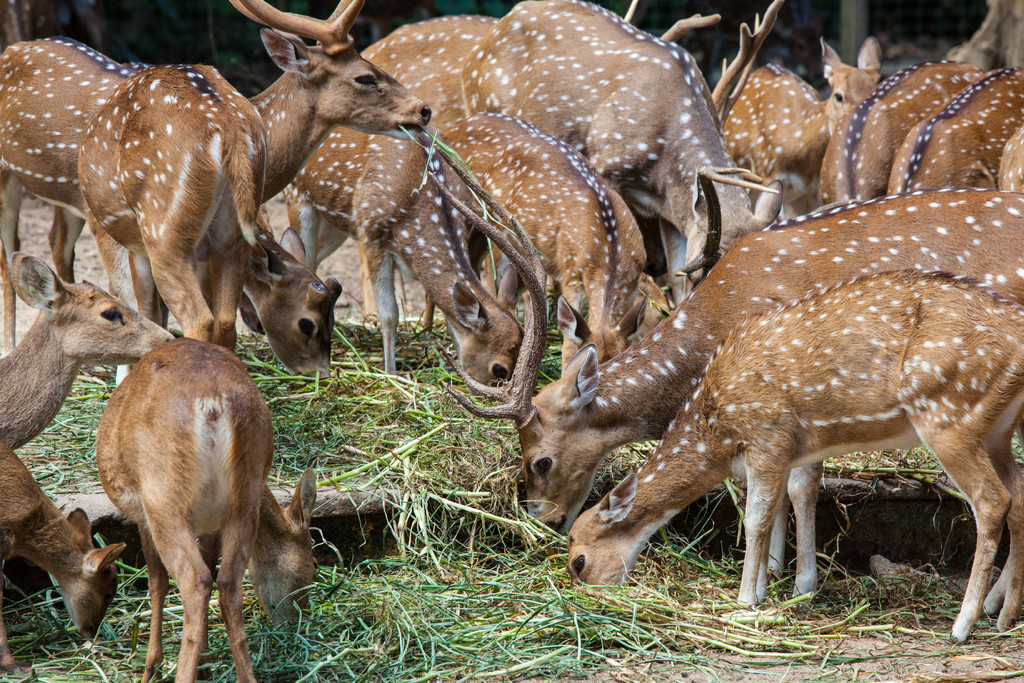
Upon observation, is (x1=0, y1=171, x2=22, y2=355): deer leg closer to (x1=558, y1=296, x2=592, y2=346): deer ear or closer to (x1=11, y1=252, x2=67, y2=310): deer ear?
(x1=11, y1=252, x2=67, y2=310): deer ear

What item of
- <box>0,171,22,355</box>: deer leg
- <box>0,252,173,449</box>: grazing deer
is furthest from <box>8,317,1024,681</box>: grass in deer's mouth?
<box>0,171,22,355</box>: deer leg

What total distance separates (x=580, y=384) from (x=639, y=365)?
33cm

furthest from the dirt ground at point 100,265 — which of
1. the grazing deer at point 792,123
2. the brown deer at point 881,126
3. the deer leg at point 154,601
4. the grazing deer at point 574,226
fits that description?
the deer leg at point 154,601

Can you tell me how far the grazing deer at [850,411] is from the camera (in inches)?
154

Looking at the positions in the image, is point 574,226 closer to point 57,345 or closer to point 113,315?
point 113,315

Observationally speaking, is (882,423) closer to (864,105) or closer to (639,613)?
(639,613)

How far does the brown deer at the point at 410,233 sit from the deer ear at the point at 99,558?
7.49 feet

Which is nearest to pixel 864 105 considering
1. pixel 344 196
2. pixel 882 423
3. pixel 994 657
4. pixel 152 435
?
pixel 344 196

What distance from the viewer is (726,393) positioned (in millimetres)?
4375

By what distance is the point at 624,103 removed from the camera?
6.86m

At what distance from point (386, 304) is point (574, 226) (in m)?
1.14

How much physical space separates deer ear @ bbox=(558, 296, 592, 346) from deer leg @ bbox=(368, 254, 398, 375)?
3.47 feet

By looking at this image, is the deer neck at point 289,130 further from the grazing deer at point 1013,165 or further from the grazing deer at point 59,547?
the grazing deer at point 1013,165

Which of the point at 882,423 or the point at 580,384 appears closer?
the point at 882,423
